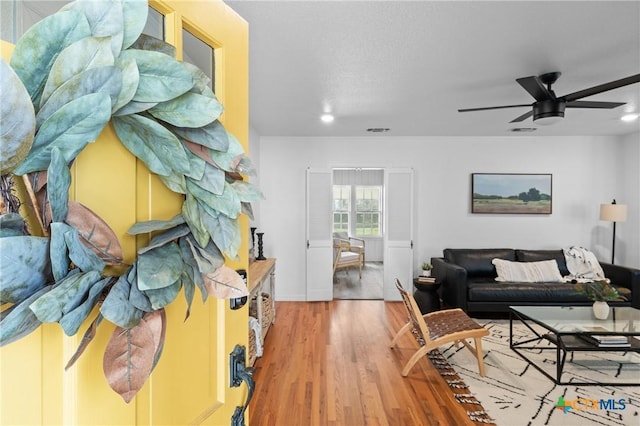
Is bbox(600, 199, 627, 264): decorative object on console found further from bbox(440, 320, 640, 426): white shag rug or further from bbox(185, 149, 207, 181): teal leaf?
bbox(185, 149, 207, 181): teal leaf

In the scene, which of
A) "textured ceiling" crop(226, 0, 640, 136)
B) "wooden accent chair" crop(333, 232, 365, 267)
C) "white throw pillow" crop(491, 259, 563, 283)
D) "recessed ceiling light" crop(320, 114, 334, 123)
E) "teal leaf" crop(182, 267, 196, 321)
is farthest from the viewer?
"wooden accent chair" crop(333, 232, 365, 267)

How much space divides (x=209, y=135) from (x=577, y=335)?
3191mm

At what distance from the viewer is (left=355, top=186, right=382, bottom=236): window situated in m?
8.30

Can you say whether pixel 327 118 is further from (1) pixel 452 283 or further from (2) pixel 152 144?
(2) pixel 152 144

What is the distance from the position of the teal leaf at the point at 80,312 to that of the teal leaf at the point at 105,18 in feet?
1.31

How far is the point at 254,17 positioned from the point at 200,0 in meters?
1.06

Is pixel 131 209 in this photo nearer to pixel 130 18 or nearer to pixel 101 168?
pixel 101 168

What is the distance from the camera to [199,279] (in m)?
0.68

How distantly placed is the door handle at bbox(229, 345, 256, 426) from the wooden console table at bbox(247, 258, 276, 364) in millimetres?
1563

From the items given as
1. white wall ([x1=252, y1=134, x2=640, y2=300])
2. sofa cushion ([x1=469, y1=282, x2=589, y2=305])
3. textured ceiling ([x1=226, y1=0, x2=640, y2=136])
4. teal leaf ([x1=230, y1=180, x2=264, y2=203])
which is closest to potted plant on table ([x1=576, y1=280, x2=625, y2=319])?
sofa cushion ([x1=469, y1=282, x2=589, y2=305])

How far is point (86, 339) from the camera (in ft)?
1.79

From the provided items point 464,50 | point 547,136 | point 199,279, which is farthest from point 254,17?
point 547,136

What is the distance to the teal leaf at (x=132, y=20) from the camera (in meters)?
0.57

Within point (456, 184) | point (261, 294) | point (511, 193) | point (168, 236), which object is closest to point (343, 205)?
point (456, 184)
